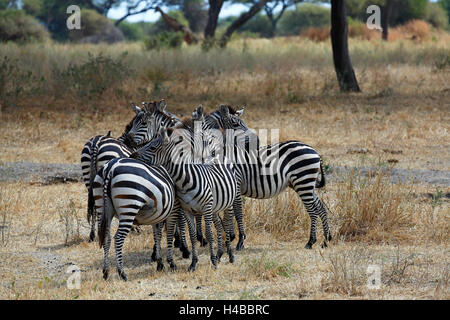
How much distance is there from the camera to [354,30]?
36.9 metres

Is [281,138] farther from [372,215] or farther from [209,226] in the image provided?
[209,226]

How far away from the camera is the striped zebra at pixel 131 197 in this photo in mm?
6098

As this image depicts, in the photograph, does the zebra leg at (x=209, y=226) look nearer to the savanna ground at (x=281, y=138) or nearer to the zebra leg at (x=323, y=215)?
the savanna ground at (x=281, y=138)

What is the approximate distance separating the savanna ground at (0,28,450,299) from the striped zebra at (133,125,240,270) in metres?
0.59

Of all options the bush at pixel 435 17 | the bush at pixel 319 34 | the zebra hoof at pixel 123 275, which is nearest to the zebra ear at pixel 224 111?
the zebra hoof at pixel 123 275

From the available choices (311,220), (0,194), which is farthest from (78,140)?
(311,220)

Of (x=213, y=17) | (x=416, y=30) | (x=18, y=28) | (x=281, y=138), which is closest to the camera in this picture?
(x=281, y=138)

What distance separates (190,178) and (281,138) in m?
6.70

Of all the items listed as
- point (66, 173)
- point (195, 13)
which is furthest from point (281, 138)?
point (195, 13)

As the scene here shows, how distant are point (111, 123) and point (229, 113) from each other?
24.3 ft

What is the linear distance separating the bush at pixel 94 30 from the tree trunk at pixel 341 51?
92.9 ft

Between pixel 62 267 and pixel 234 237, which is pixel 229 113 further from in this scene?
pixel 62 267

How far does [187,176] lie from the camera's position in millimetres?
6531

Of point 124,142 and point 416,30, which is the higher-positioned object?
point 416,30
